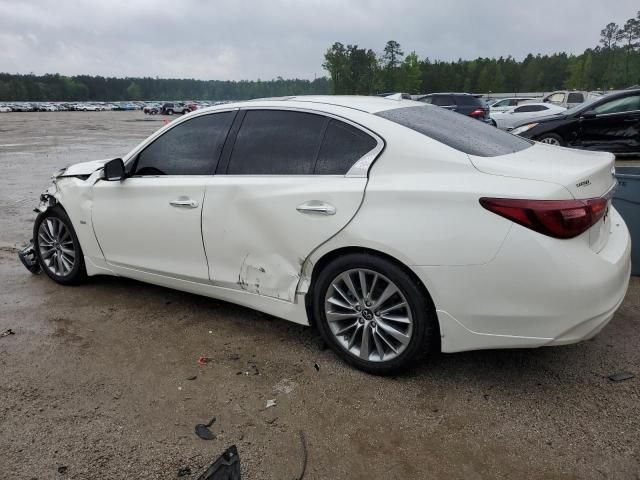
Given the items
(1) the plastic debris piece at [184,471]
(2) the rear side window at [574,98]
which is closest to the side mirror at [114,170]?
(1) the plastic debris piece at [184,471]

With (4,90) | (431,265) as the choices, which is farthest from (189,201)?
(4,90)

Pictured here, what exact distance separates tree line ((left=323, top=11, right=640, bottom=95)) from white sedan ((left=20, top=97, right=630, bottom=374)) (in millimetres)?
85435

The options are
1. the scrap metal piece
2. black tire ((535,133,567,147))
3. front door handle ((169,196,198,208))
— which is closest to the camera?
front door handle ((169,196,198,208))

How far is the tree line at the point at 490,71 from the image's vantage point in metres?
88.2

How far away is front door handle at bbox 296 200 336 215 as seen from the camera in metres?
3.07

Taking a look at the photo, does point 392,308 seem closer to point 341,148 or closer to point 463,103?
point 341,148

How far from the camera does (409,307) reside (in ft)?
9.53

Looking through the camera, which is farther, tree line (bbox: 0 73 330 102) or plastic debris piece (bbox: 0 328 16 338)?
tree line (bbox: 0 73 330 102)

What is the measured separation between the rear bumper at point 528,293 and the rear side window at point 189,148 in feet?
5.68

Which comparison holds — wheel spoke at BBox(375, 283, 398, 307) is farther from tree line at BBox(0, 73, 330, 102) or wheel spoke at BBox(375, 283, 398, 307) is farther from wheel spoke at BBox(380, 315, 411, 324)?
tree line at BBox(0, 73, 330, 102)

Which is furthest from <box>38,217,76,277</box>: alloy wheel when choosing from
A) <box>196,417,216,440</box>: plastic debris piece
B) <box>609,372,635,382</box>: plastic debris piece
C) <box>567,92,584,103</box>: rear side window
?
<box>567,92,584,103</box>: rear side window

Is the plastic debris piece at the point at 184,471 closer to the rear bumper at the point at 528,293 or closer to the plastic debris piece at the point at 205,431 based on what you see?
the plastic debris piece at the point at 205,431

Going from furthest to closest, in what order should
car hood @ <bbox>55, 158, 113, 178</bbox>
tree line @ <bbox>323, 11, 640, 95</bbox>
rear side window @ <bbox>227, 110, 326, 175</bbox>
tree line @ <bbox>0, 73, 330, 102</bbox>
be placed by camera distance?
tree line @ <bbox>0, 73, 330, 102</bbox>, tree line @ <bbox>323, 11, 640, 95</bbox>, car hood @ <bbox>55, 158, 113, 178</bbox>, rear side window @ <bbox>227, 110, 326, 175</bbox>

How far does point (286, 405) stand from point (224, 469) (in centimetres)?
A: 85
